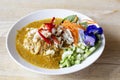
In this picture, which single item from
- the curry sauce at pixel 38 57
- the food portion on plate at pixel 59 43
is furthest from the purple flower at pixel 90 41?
the curry sauce at pixel 38 57

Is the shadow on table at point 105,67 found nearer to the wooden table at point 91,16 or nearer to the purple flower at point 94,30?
the wooden table at point 91,16

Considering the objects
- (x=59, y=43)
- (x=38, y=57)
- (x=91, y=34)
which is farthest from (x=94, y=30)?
(x=38, y=57)

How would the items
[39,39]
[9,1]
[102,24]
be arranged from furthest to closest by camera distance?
1. [9,1]
2. [102,24]
3. [39,39]

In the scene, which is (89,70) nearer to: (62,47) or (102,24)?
(62,47)

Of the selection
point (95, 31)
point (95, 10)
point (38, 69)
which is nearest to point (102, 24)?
point (95, 10)

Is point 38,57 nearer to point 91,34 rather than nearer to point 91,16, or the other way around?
point 91,34
